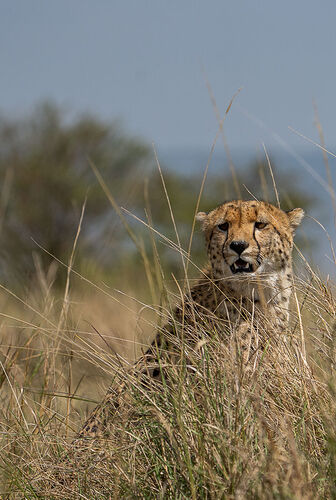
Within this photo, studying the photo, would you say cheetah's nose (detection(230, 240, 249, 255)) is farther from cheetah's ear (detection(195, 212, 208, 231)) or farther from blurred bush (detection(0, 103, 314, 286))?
blurred bush (detection(0, 103, 314, 286))

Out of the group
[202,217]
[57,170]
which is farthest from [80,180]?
[202,217]

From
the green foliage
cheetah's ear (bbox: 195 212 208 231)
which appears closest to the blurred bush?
the green foliage

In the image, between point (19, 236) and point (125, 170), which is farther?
point (125, 170)

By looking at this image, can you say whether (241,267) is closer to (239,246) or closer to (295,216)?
(239,246)

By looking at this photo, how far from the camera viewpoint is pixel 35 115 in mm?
19141

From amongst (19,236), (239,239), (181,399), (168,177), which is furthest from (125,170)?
(181,399)

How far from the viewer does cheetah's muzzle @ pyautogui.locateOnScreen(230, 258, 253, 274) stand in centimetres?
339

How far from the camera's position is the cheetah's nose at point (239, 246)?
11.1 ft

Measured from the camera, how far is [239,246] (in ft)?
11.1

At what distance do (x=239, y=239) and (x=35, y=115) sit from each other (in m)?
16.4

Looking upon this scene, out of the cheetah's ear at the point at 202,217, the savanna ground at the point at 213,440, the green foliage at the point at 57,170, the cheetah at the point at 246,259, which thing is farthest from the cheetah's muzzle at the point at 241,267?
the green foliage at the point at 57,170

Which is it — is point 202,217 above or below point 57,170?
above

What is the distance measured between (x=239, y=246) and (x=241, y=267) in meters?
0.09

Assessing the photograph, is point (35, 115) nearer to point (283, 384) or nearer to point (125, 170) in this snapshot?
point (125, 170)
